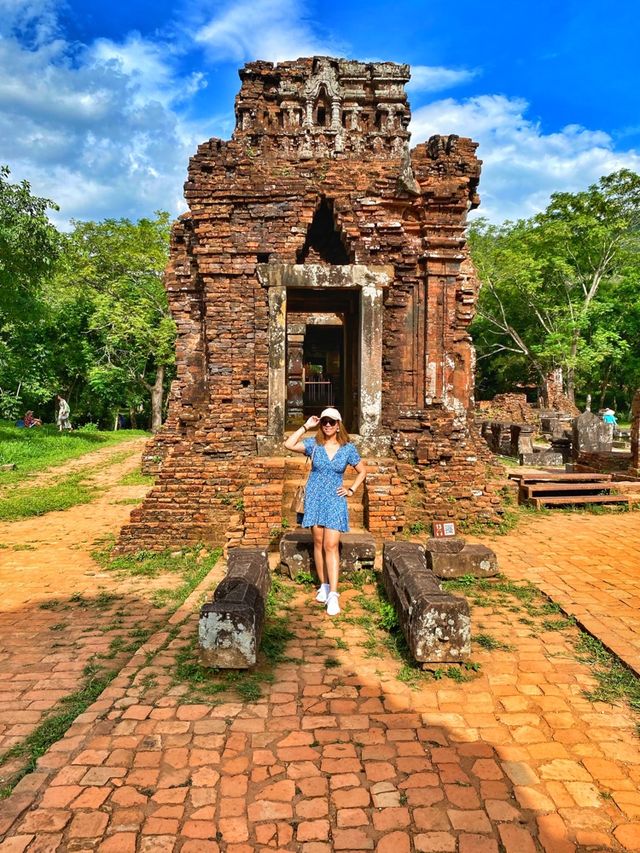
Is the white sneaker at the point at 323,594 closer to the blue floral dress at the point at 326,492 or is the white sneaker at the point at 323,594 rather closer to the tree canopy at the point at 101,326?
the blue floral dress at the point at 326,492

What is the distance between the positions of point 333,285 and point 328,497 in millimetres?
4402

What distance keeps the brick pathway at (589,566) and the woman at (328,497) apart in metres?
2.26

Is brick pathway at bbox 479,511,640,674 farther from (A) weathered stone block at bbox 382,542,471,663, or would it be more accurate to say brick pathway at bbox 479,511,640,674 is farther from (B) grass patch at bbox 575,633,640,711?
(A) weathered stone block at bbox 382,542,471,663

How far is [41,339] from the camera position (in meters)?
24.9

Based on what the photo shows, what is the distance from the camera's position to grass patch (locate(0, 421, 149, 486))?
14875 millimetres

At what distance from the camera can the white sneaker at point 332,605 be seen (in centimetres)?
480

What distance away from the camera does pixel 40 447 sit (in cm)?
1794

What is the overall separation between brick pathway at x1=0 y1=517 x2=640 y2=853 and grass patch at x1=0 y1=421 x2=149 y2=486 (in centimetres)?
1163

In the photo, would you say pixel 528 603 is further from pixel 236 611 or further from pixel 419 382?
pixel 419 382

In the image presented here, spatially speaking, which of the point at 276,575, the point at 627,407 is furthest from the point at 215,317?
the point at 627,407

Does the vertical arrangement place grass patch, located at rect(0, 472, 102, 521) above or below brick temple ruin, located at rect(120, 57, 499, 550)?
below

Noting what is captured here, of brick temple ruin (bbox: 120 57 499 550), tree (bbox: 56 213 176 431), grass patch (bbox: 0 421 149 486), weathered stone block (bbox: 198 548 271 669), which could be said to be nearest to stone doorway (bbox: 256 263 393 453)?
brick temple ruin (bbox: 120 57 499 550)

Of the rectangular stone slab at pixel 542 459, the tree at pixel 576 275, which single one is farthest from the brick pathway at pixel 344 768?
the tree at pixel 576 275

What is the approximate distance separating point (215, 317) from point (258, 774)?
6694mm
